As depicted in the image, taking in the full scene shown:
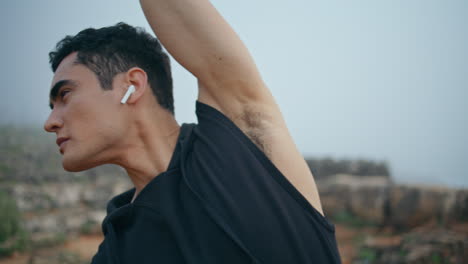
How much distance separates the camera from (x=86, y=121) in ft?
4.58

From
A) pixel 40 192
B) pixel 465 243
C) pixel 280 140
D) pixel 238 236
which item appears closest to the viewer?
pixel 238 236

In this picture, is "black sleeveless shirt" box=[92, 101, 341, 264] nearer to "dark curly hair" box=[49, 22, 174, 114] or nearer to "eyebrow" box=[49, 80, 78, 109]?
"dark curly hair" box=[49, 22, 174, 114]

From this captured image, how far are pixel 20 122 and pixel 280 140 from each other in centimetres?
2984

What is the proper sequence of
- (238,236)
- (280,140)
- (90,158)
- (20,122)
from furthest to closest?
1. (20,122)
2. (90,158)
3. (280,140)
4. (238,236)

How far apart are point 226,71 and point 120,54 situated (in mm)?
527

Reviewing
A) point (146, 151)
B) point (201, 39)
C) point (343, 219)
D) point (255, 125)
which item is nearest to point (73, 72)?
point (146, 151)

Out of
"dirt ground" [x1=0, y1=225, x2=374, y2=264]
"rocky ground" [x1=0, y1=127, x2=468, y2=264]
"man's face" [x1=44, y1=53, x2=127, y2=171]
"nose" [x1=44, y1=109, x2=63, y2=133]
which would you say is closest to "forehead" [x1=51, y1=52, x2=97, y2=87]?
"man's face" [x1=44, y1=53, x2=127, y2=171]

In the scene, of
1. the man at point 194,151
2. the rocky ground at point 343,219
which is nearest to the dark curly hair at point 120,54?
the man at point 194,151

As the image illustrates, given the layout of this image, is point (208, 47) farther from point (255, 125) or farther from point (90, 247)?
point (90, 247)

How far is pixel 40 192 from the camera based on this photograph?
11672mm

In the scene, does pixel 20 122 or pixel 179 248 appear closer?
pixel 179 248

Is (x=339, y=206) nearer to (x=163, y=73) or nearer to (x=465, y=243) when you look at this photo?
(x=465, y=243)

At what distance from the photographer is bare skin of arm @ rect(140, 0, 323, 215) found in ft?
4.08

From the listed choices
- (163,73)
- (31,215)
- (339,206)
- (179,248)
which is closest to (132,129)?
(163,73)
